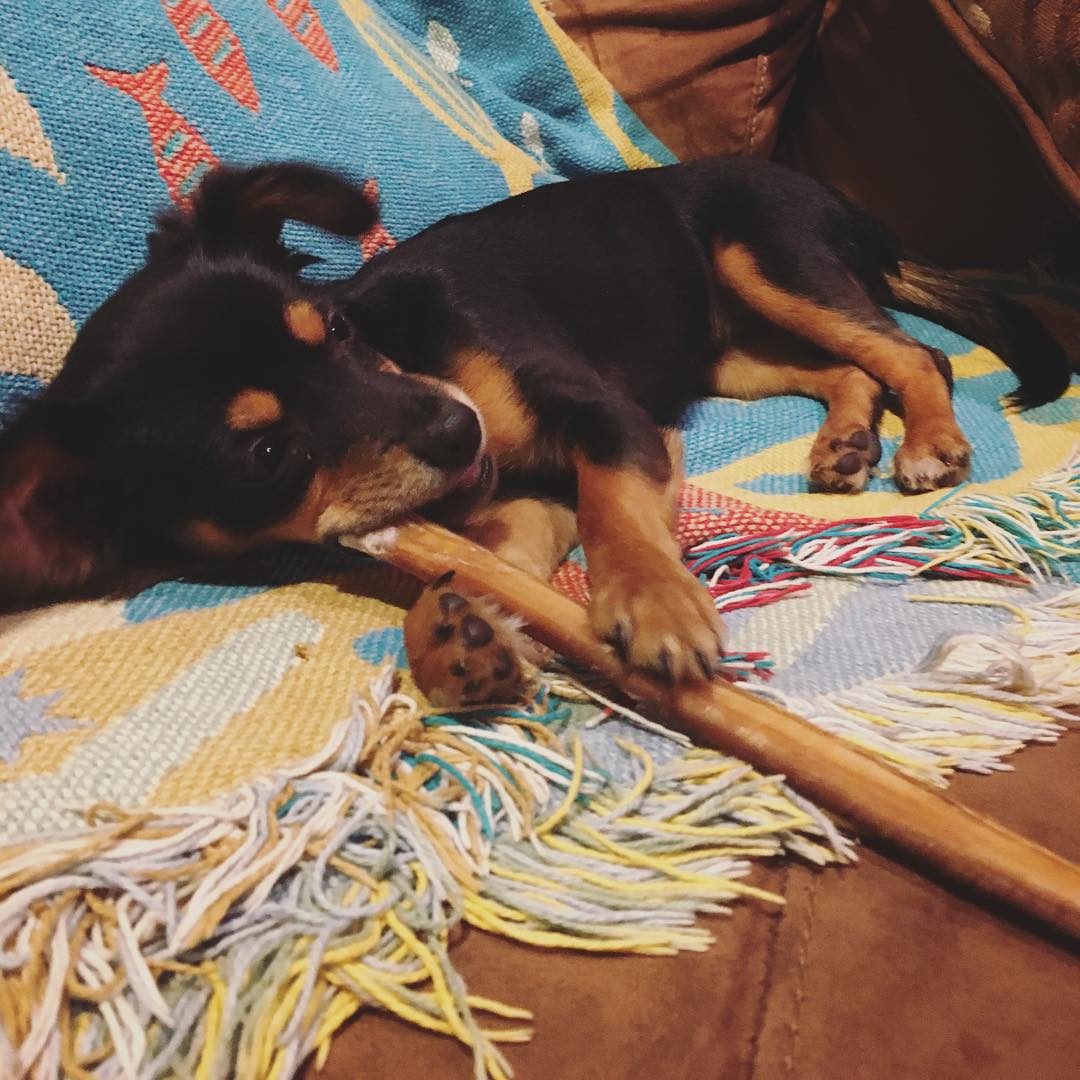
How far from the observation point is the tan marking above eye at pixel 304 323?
47.8 inches

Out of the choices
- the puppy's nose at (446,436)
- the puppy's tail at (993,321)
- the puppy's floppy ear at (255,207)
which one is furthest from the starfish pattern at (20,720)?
the puppy's tail at (993,321)

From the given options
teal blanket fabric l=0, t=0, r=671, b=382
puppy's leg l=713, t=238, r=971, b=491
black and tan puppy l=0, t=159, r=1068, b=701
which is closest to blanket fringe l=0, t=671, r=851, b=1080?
black and tan puppy l=0, t=159, r=1068, b=701

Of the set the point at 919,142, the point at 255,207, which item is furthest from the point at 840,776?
the point at 919,142

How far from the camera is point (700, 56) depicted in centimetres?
237

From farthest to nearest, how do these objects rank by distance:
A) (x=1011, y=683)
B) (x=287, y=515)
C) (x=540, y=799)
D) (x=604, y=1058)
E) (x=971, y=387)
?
1. (x=971, y=387)
2. (x=287, y=515)
3. (x=1011, y=683)
4. (x=540, y=799)
5. (x=604, y=1058)

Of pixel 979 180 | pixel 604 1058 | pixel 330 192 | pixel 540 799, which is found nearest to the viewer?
pixel 604 1058

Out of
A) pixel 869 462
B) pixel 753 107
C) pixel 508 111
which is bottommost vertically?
pixel 869 462

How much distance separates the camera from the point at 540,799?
749 mm

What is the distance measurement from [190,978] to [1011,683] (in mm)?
758

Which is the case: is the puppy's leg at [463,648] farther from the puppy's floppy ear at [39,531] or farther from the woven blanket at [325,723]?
the puppy's floppy ear at [39,531]

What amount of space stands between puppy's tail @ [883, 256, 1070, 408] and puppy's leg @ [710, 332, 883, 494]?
0.30 m

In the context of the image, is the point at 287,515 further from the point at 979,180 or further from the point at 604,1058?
the point at 979,180

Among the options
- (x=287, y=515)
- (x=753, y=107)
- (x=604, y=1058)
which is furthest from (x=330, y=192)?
(x=753, y=107)

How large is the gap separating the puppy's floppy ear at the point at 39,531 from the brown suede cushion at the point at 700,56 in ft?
6.15
